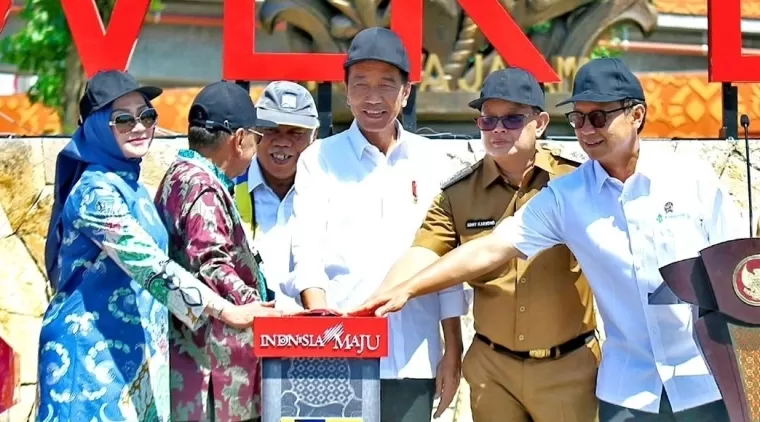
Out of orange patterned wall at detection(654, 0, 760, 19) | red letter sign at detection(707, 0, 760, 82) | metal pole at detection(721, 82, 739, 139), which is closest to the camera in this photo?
red letter sign at detection(707, 0, 760, 82)

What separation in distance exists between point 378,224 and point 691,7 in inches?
475

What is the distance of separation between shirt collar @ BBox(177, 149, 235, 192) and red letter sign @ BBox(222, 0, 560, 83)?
251 cm

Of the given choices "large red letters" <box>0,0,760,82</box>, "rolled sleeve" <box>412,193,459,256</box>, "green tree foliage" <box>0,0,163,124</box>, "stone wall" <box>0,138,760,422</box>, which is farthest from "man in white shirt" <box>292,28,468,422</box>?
"green tree foliage" <box>0,0,163,124</box>

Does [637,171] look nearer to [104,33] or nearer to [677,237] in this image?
[677,237]

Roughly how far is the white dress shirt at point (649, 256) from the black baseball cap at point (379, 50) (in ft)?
2.57

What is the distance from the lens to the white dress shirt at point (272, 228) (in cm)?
420

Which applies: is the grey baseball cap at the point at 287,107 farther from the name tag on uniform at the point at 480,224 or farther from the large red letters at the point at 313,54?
the large red letters at the point at 313,54

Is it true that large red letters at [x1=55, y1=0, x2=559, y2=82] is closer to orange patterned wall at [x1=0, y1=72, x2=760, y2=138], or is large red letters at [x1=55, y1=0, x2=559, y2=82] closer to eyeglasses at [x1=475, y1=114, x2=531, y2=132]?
eyeglasses at [x1=475, y1=114, x2=531, y2=132]

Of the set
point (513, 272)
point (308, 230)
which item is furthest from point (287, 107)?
point (513, 272)

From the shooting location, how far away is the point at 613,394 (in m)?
3.29

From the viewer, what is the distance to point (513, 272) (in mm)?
3545

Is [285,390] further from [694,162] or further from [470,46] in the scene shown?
[470,46]

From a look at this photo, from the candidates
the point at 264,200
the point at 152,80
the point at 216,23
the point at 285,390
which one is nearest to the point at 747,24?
the point at 216,23

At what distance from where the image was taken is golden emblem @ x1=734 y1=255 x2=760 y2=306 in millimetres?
3121
